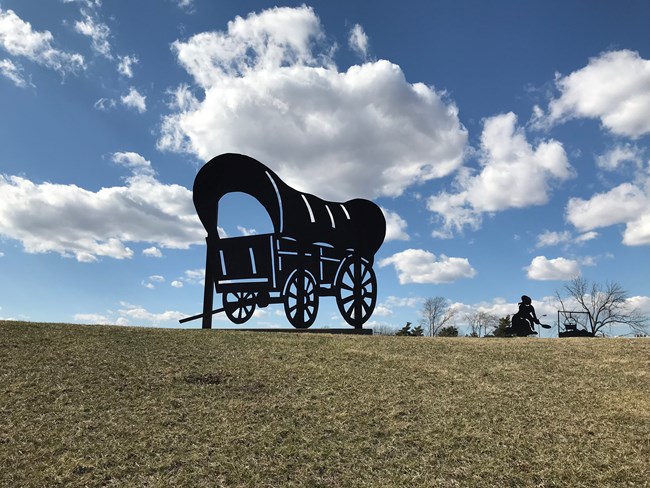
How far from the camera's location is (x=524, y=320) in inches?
675

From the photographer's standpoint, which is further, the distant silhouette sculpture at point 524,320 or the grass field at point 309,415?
the distant silhouette sculpture at point 524,320

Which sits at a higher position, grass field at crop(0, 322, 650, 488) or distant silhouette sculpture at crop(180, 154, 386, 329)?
distant silhouette sculpture at crop(180, 154, 386, 329)

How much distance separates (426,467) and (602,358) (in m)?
7.14

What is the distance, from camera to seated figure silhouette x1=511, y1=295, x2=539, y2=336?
56.2 feet

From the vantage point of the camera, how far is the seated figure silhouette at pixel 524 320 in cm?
1712

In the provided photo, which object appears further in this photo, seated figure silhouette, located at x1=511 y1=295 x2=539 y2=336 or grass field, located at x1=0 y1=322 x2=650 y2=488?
seated figure silhouette, located at x1=511 y1=295 x2=539 y2=336

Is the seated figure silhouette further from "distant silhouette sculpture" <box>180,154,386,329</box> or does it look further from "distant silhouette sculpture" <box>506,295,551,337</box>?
"distant silhouette sculpture" <box>180,154,386,329</box>

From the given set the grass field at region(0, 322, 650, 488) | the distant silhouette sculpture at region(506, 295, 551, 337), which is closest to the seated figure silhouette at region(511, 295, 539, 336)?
the distant silhouette sculpture at region(506, 295, 551, 337)

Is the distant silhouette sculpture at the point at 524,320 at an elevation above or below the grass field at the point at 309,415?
above

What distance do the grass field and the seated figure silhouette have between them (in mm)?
5481

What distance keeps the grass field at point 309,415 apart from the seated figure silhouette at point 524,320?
18.0 ft

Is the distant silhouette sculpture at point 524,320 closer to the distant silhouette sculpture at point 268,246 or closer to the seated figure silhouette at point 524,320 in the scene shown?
the seated figure silhouette at point 524,320

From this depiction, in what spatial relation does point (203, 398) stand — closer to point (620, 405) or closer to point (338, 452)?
point (338, 452)

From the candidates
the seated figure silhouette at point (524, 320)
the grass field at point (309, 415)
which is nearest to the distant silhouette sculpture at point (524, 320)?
the seated figure silhouette at point (524, 320)
